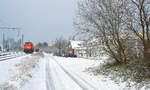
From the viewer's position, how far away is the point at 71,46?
138 metres

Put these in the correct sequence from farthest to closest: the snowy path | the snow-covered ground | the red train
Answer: the red train, the snowy path, the snow-covered ground

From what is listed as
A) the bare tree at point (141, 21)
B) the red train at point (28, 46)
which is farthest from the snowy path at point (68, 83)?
the red train at point (28, 46)

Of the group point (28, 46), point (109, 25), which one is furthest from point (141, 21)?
point (28, 46)

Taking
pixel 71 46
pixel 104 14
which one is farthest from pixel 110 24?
pixel 71 46

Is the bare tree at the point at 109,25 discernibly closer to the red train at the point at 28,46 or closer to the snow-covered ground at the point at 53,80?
the snow-covered ground at the point at 53,80

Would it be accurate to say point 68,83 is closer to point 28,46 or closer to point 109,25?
point 109,25

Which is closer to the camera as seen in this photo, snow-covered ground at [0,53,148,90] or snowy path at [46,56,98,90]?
snow-covered ground at [0,53,148,90]

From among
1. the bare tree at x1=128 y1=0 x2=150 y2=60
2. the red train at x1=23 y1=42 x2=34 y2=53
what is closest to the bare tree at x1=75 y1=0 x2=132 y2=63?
the bare tree at x1=128 y1=0 x2=150 y2=60

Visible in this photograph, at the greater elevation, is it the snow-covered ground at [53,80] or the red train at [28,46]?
the red train at [28,46]

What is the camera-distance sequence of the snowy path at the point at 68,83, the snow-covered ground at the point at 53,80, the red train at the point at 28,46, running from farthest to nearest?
the red train at the point at 28,46, the snowy path at the point at 68,83, the snow-covered ground at the point at 53,80

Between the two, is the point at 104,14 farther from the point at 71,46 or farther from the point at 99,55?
the point at 71,46

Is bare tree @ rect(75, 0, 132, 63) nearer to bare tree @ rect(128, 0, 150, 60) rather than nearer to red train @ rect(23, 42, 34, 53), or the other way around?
bare tree @ rect(128, 0, 150, 60)

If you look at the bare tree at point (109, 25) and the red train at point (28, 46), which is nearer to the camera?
the bare tree at point (109, 25)

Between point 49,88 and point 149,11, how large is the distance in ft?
29.9
